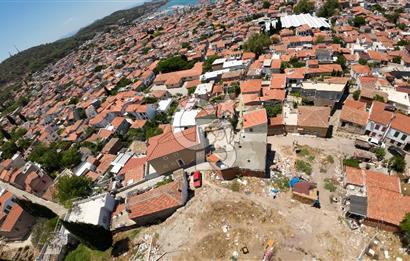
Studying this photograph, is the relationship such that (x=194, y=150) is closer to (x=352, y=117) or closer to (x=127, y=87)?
(x=352, y=117)

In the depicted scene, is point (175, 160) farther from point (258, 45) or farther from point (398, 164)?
point (258, 45)

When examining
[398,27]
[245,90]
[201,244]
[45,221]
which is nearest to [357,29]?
[398,27]

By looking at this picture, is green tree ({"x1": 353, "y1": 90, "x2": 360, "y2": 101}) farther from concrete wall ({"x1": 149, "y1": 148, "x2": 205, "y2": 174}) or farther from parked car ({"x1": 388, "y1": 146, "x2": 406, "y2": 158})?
concrete wall ({"x1": 149, "y1": 148, "x2": 205, "y2": 174})

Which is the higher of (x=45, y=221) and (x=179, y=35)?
(x=179, y=35)

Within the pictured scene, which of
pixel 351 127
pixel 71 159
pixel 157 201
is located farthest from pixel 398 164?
pixel 71 159

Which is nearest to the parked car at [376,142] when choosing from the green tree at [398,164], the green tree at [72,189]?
the green tree at [398,164]
